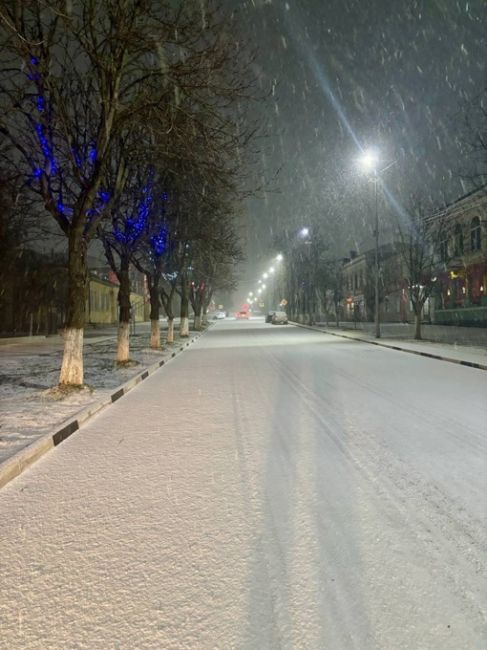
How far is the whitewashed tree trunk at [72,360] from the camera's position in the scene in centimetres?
1045

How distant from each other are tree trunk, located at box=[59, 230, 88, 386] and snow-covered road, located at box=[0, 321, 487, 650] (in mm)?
3215


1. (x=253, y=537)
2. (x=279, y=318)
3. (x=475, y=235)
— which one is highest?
(x=475, y=235)

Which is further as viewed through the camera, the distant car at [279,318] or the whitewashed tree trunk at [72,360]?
the distant car at [279,318]

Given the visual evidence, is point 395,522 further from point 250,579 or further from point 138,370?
point 138,370

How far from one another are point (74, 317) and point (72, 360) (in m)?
0.90

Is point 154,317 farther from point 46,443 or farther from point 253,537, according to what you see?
point 253,537

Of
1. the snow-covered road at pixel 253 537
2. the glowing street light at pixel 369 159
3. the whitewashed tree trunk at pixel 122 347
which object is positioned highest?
the glowing street light at pixel 369 159

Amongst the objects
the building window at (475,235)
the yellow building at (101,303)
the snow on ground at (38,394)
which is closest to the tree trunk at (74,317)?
the snow on ground at (38,394)

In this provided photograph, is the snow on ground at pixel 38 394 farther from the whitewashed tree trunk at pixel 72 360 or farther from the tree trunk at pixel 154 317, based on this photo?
the tree trunk at pixel 154 317

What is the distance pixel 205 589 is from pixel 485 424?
5.54 meters

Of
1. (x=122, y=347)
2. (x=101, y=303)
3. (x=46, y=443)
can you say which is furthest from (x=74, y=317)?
(x=101, y=303)

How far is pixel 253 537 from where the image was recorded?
3605 mm

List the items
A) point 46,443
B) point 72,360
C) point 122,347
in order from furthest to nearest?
1. point 122,347
2. point 72,360
3. point 46,443

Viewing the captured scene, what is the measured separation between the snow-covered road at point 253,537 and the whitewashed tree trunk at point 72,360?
3158 mm
